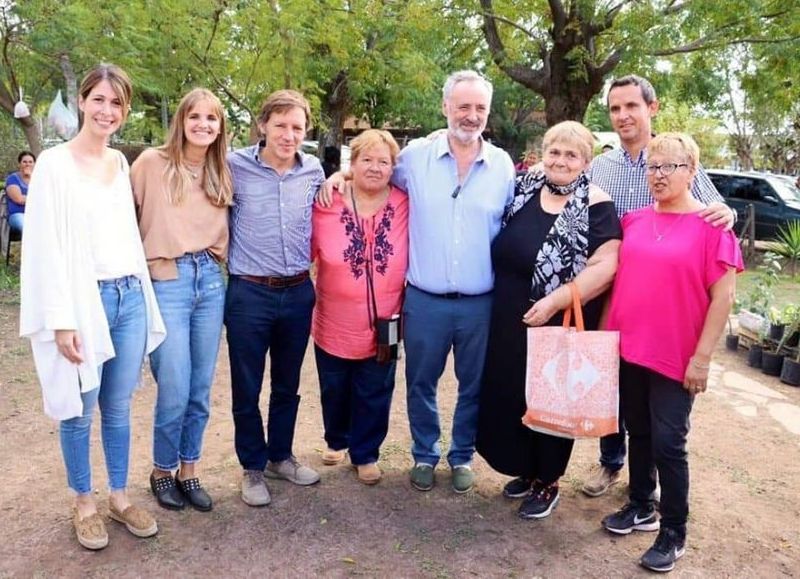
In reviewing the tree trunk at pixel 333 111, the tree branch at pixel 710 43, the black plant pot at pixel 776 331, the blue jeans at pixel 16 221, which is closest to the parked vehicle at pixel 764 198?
the tree branch at pixel 710 43

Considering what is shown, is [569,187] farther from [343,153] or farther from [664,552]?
[343,153]

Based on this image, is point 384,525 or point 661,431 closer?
point 661,431

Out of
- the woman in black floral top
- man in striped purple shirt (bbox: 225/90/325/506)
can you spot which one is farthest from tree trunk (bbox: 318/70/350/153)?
the woman in black floral top

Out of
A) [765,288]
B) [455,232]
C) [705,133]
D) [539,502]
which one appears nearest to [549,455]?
[539,502]

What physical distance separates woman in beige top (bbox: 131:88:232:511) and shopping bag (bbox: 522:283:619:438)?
1443mm

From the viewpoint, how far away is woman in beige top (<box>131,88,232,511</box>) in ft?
9.85

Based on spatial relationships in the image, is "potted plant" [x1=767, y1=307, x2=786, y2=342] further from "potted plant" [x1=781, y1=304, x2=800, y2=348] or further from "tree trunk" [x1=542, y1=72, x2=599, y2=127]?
"tree trunk" [x1=542, y1=72, x2=599, y2=127]

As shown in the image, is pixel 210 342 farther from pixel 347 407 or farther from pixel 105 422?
pixel 347 407

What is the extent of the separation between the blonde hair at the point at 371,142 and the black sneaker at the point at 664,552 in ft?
6.80

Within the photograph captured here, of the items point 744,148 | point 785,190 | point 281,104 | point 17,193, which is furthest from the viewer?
point 744,148

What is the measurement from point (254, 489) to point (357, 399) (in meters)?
0.67

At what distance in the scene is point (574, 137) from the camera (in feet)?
10.2

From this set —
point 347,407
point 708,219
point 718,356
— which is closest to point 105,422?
point 347,407

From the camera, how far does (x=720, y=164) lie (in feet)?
125
